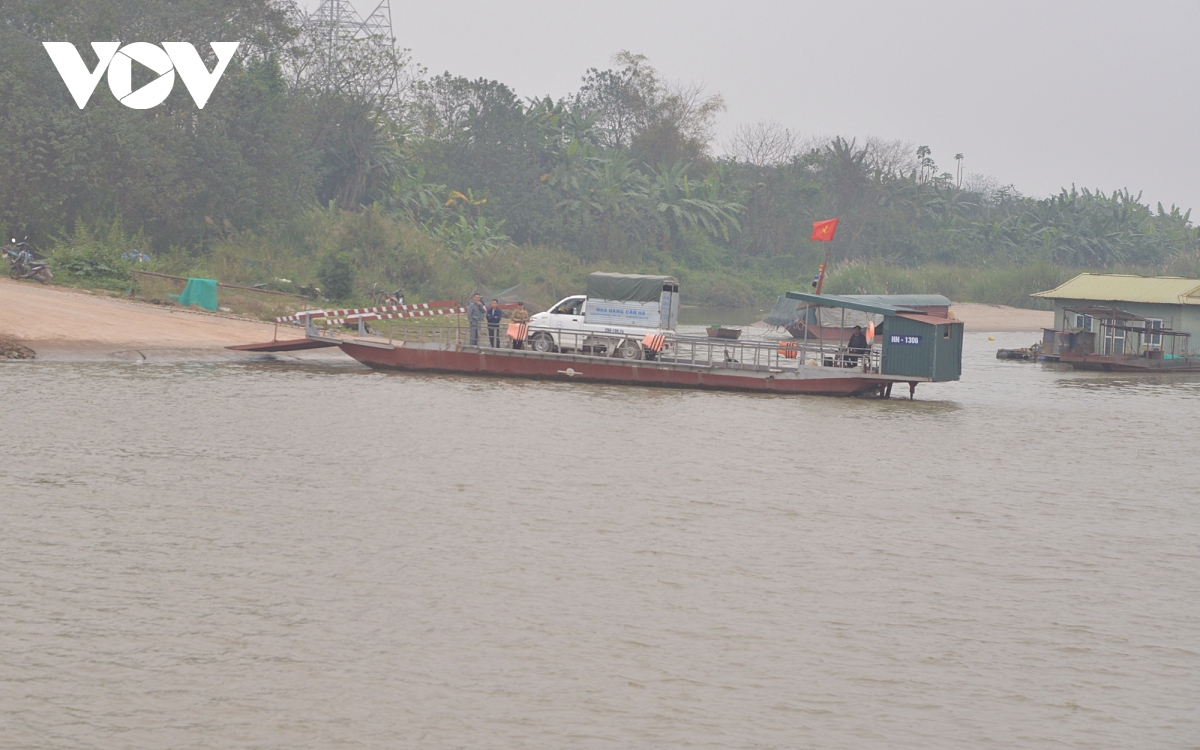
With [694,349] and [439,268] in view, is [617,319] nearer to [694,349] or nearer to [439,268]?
[694,349]

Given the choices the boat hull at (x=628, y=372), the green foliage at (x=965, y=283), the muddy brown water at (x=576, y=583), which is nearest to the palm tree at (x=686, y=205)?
the green foliage at (x=965, y=283)

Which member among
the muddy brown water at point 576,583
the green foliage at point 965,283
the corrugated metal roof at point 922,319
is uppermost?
the green foliage at point 965,283

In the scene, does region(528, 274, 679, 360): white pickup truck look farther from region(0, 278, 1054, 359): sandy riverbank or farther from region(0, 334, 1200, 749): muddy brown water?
region(0, 278, 1054, 359): sandy riverbank

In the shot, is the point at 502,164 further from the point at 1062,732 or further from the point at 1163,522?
the point at 1062,732

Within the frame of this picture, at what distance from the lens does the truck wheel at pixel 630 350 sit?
31.1 metres

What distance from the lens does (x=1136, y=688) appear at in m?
10.6

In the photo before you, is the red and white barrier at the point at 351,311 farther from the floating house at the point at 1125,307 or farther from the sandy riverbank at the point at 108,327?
the floating house at the point at 1125,307

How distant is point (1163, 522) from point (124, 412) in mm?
17934

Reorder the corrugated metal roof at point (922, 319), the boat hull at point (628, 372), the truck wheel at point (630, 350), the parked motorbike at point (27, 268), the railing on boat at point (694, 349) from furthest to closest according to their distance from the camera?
the parked motorbike at point (27, 268) → the truck wheel at point (630, 350) → the railing on boat at point (694, 349) → the boat hull at point (628, 372) → the corrugated metal roof at point (922, 319)

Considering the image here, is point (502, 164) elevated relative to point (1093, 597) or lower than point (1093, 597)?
elevated

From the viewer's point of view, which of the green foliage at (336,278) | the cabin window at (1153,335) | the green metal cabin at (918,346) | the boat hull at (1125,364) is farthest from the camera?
the green foliage at (336,278)

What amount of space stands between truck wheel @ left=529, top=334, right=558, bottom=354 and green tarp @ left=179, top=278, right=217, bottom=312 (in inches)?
471

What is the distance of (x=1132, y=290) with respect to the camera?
4531cm

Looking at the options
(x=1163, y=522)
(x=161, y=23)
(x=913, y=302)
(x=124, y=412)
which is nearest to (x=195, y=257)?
(x=161, y=23)
